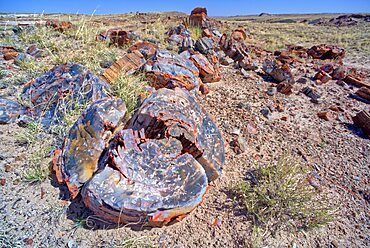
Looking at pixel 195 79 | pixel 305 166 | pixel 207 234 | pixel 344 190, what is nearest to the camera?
pixel 207 234

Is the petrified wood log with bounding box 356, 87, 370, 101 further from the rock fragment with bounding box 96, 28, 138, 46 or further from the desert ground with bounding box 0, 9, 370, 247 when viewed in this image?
the rock fragment with bounding box 96, 28, 138, 46

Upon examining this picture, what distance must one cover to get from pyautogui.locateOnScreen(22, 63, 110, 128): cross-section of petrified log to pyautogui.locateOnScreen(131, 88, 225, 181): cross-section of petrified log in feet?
2.95

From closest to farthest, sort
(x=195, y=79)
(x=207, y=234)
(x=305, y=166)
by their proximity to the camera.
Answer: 1. (x=207, y=234)
2. (x=305, y=166)
3. (x=195, y=79)

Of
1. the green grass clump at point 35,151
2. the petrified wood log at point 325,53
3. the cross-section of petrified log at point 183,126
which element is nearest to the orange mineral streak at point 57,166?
the green grass clump at point 35,151

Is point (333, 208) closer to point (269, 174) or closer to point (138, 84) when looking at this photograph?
point (269, 174)

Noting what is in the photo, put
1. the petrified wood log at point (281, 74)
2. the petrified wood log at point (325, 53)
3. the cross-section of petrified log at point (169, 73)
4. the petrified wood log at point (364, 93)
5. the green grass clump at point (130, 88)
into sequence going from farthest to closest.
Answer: the petrified wood log at point (325, 53) → the petrified wood log at point (281, 74) → the petrified wood log at point (364, 93) → the cross-section of petrified log at point (169, 73) → the green grass clump at point (130, 88)

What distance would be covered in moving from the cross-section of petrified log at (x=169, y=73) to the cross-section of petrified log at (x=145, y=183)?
140 centimetres

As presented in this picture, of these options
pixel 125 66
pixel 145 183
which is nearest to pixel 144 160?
pixel 145 183

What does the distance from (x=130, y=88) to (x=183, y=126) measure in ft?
4.14

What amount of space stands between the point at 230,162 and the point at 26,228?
194cm

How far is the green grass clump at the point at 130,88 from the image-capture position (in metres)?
2.99

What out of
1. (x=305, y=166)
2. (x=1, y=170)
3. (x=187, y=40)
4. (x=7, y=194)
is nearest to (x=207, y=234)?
(x=305, y=166)

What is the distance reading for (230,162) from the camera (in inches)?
105

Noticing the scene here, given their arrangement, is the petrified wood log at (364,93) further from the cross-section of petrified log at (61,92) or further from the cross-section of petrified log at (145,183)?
the cross-section of petrified log at (61,92)
